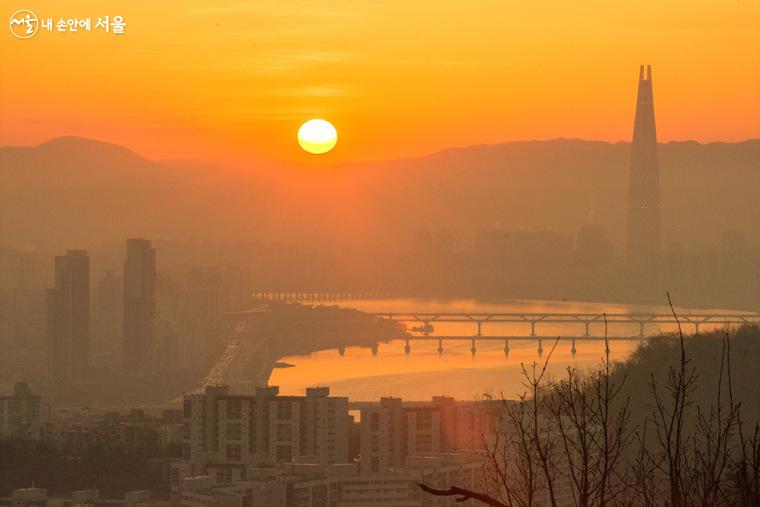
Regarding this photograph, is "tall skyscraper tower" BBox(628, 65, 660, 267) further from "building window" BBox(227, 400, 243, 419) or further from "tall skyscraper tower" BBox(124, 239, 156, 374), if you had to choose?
"building window" BBox(227, 400, 243, 419)

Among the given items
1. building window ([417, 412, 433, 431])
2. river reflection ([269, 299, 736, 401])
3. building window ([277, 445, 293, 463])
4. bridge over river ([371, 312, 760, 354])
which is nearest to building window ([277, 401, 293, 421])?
building window ([277, 445, 293, 463])

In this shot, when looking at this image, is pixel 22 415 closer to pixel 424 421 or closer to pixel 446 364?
pixel 424 421

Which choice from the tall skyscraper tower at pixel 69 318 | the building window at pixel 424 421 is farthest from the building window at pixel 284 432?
the tall skyscraper tower at pixel 69 318

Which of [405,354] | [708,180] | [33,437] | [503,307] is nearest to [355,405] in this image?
[33,437]

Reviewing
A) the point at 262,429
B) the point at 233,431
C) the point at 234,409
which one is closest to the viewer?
the point at 262,429

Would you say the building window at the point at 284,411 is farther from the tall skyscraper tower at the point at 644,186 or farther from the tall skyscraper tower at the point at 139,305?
the tall skyscraper tower at the point at 644,186

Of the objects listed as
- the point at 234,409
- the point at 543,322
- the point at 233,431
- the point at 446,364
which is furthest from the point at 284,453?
the point at 543,322
